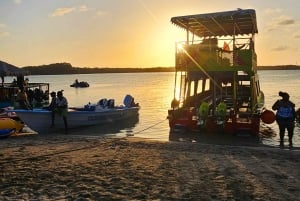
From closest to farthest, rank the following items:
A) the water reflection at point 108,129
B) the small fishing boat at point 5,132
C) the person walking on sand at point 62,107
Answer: the small fishing boat at point 5,132 < the person walking on sand at point 62,107 < the water reflection at point 108,129

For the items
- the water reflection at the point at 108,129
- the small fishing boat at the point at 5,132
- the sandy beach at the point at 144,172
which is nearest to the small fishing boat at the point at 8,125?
the small fishing boat at the point at 5,132

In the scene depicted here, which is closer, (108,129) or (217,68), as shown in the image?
(217,68)

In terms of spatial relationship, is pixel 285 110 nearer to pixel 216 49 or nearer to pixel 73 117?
pixel 216 49

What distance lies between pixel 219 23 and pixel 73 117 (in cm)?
827

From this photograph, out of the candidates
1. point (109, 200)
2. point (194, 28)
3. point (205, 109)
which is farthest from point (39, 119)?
point (109, 200)

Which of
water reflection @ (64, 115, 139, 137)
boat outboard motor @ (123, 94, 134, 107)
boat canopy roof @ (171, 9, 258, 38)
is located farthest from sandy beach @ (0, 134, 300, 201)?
boat outboard motor @ (123, 94, 134, 107)

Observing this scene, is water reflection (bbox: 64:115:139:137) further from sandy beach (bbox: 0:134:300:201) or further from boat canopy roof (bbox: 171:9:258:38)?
boat canopy roof (bbox: 171:9:258:38)

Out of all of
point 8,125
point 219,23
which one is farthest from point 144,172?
point 219,23

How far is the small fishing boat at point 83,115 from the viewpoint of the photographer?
17.1 metres

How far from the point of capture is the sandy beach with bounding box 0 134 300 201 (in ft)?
23.0

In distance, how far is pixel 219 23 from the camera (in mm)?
17812

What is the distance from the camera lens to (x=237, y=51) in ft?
53.9

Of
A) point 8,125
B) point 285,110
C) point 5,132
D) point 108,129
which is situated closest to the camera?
point 285,110

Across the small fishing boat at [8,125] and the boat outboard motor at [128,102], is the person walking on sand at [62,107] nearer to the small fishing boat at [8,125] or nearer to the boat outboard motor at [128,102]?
the small fishing boat at [8,125]
